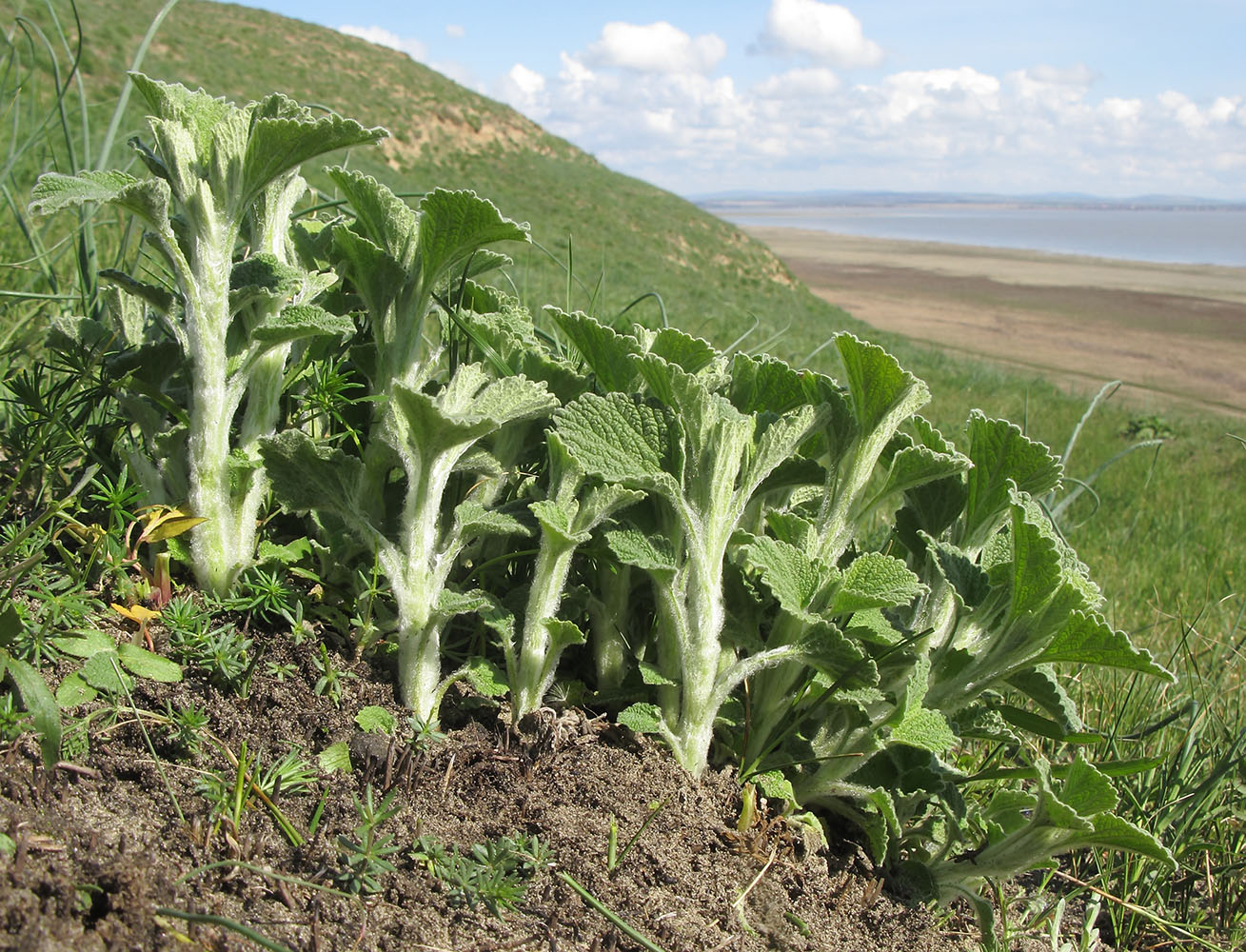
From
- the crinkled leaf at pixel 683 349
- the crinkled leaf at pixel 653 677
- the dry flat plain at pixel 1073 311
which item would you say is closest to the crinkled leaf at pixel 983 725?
the crinkled leaf at pixel 653 677

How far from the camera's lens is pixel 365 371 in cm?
183

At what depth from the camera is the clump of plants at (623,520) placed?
1425mm

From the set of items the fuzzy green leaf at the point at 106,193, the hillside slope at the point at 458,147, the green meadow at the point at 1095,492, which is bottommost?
the green meadow at the point at 1095,492

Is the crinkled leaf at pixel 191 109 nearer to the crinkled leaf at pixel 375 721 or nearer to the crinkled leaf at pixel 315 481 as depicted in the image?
the crinkled leaf at pixel 315 481

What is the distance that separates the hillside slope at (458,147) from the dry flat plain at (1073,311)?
5.11 metres

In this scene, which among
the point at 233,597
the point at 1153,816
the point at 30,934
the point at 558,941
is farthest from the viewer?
the point at 1153,816

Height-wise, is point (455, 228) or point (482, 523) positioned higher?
point (455, 228)

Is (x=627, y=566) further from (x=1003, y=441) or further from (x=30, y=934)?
(x=30, y=934)

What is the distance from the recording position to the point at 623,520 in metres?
1.58

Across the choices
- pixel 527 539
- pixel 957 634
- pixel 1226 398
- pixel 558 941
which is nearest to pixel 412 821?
pixel 558 941

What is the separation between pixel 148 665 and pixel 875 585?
117 cm

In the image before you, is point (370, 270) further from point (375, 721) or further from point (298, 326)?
point (375, 721)

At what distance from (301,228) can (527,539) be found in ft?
2.56

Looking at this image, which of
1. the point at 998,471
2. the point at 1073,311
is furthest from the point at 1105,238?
the point at 998,471
